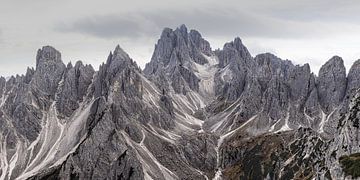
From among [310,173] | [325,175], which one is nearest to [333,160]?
[325,175]

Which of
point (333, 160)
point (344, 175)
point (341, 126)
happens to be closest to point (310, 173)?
point (341, 126)

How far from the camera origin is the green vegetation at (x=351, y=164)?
348 ft

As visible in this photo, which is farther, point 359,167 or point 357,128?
point 357,128

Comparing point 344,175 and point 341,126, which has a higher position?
point 341,126

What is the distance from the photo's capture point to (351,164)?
11219cm

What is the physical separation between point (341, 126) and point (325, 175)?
2121cm

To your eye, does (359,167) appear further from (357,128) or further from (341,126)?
(341,126)

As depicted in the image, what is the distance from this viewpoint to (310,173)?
195m

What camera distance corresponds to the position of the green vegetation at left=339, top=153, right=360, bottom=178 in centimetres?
10606

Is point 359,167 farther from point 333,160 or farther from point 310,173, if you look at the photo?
point 310,173

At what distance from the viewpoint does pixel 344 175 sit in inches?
4336

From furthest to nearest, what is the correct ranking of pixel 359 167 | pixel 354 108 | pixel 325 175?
1. pixel 354 108
2. pixel 325 175
3. pixel 359 167

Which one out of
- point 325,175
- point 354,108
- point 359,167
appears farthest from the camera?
point 354,108

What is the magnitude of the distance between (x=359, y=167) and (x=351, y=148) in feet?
76.6
